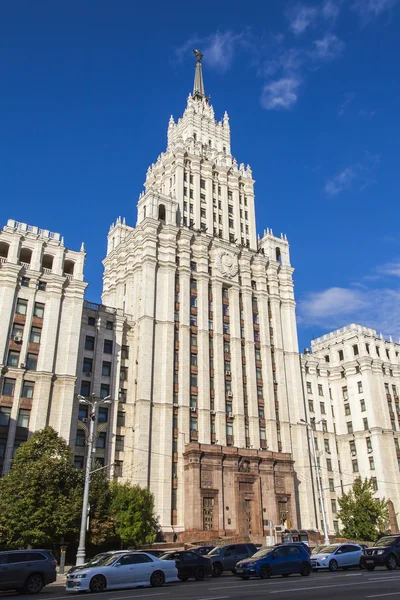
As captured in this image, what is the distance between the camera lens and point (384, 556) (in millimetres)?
29250

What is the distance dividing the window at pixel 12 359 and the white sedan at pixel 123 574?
31220 millimetres

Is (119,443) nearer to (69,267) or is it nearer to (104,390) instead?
(104,390)

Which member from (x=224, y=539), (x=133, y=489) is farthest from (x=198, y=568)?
(x=224, y=539)

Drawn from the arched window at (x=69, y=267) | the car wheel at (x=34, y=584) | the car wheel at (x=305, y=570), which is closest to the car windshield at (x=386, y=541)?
the car wheel at (x=305, y=570)

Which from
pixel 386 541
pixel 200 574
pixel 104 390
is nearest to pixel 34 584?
pixel 200 574

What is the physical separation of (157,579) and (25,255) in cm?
4196

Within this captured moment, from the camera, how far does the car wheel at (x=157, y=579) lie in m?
25.0

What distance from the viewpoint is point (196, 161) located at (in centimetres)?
8119

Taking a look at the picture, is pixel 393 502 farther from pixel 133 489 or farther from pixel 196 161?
pixel 196 161

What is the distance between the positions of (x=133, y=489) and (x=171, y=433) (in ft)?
36.9

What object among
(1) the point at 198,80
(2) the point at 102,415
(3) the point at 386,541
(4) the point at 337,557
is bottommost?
(4) the point at 337,557

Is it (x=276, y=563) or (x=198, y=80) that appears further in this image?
(x=198, y=80)

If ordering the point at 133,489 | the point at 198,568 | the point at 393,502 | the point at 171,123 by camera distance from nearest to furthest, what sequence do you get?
the point at 198,568 → the point at 133,489 → the point at 393,502 → the point at 171,123

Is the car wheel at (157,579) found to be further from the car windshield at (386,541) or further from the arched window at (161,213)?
the arched window at (161,213)
